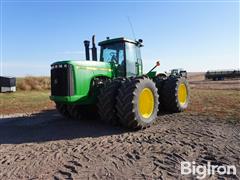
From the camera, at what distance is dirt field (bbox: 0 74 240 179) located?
458cm

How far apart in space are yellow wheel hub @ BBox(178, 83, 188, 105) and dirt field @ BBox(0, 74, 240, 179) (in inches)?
85.4

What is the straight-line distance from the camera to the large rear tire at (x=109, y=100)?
706cm

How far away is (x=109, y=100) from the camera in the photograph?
7.04 metres

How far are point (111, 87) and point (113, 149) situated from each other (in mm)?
1952

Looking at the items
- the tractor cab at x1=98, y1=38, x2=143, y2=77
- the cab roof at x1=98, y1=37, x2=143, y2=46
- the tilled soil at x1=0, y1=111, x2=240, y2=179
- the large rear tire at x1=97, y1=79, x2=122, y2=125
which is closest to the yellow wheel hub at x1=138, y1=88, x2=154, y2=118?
the tilled soil at x1=0, y1=111, x2=240, y2=179

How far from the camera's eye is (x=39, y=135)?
7090mm

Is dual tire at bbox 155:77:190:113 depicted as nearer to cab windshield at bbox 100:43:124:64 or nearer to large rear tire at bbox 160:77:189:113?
large rear tire at bbox 160:77:189:113

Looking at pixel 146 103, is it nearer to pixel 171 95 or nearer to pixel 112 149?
pixel 171 95

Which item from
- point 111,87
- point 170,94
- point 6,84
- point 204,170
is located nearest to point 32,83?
point 6,84

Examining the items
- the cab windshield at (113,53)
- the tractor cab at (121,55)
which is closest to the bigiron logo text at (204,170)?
the tractor cab at (121,55)

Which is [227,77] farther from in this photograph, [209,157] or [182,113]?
[209,157]

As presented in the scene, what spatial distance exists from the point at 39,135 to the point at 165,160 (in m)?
3.55

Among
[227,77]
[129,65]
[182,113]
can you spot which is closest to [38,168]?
[129,65]

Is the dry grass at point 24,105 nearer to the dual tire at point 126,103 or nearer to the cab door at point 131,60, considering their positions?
the cab door at point 131,60
